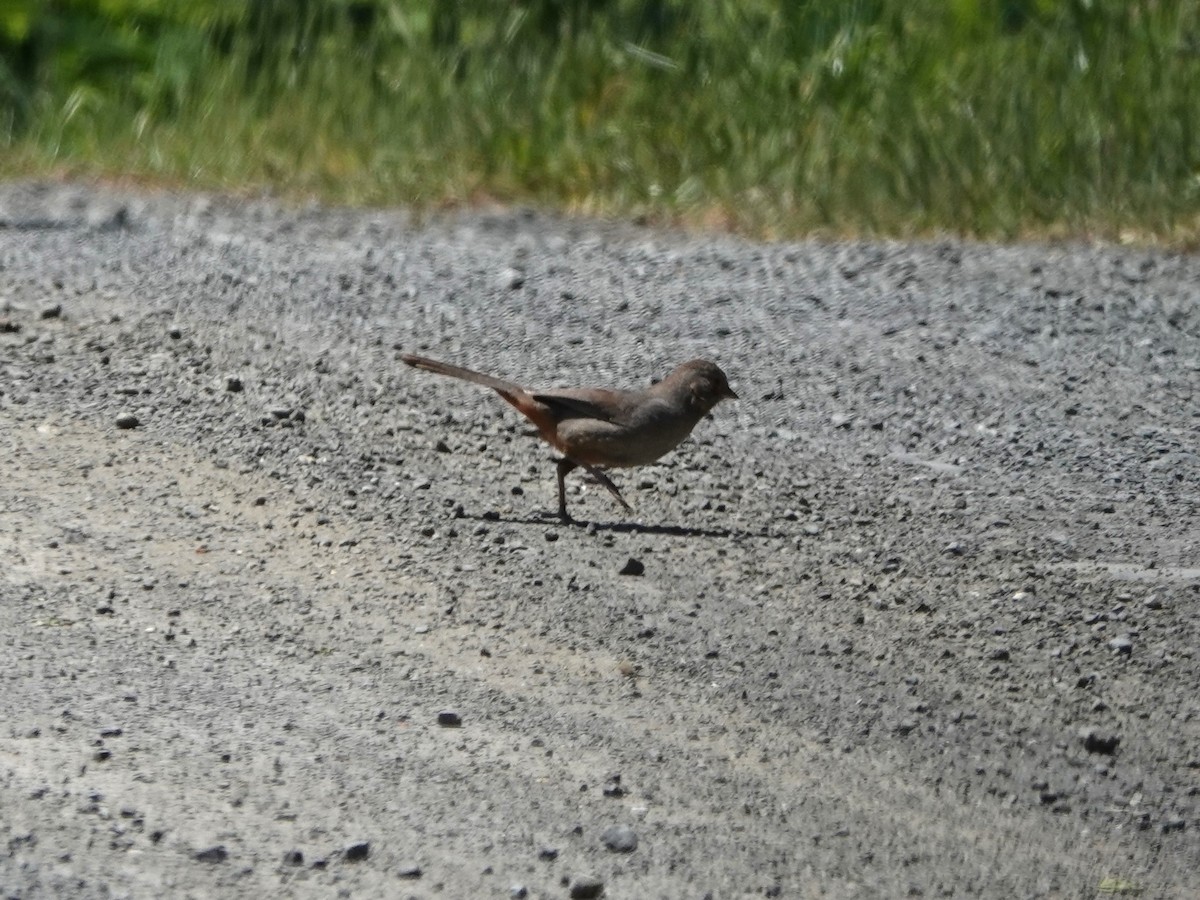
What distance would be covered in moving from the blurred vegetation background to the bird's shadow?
4.23 m

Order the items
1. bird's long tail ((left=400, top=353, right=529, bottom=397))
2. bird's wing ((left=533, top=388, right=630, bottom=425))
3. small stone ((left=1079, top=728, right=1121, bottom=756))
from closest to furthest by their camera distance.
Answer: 1. small stone ((left=1079, top=728, right=1121, bottom=756))
2. bird's wing ((left=533, top=388, right=630, bottom=425))
3. bird's long tail ((left=400, top=353, right=529, bottom=397))

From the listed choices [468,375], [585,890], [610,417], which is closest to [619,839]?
[585,890]

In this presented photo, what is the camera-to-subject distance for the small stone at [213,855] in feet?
12.2

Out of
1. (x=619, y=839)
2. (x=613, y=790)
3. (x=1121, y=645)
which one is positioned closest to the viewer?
(x=619, y=839)

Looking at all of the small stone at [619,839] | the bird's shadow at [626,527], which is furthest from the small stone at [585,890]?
the bird's shadow at [626,527]

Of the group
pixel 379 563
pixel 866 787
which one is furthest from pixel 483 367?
pixel 866 787

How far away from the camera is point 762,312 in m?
8.55

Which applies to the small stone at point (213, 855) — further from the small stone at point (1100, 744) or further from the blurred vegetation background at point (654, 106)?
the blurred vegetation background at point (654, 106)

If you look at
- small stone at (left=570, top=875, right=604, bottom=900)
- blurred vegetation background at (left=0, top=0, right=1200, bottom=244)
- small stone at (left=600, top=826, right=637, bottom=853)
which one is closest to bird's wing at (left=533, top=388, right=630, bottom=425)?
small stone at (left=600, top=826, right=637, bottom=853)

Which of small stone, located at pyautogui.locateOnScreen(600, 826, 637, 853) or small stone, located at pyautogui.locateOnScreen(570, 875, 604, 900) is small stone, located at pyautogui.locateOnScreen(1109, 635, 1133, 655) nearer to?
small stone, located at pyautogui.locateOnScreen(600, 826, 637, 853)

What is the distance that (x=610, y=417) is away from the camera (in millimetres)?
6047

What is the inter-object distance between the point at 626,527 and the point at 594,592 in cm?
69

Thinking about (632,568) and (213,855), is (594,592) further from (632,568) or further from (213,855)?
(213,855)

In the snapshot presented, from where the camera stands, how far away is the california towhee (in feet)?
19.8
